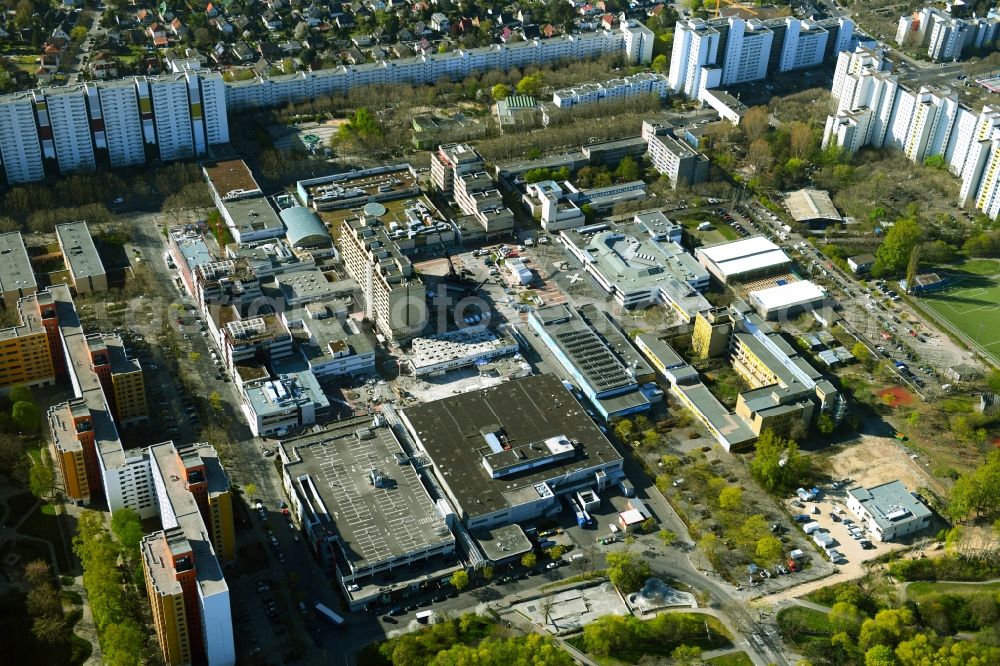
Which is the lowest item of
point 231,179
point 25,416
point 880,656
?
point 880,656

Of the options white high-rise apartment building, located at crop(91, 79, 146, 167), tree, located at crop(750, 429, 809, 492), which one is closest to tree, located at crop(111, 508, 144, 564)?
tree, located at crop(750, 429, 809, 492)

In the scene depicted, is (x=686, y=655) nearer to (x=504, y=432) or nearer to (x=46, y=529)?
(x=504, y=432)

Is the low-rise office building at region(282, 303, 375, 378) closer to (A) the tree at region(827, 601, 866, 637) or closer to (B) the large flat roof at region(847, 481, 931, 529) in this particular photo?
(B) the large flat roof at region(847, 481, 931, 529)

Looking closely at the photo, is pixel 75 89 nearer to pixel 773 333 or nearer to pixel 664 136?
pixel 664 136

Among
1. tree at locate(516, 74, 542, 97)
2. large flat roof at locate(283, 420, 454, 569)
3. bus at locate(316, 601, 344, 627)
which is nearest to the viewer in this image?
bus at locate(316, 601, 344, 627)

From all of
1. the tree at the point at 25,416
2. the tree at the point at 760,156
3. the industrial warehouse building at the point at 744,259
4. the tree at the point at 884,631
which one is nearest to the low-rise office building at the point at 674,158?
the tree at the point at 760,156

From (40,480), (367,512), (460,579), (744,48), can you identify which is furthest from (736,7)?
(40,480)
